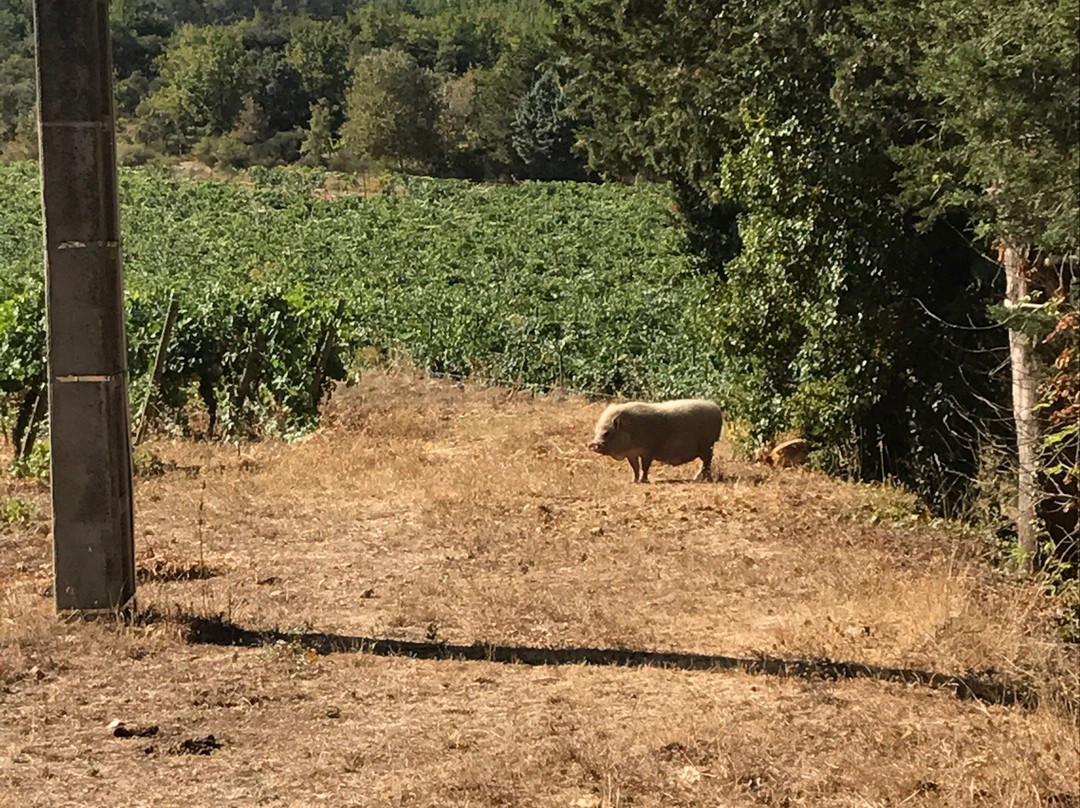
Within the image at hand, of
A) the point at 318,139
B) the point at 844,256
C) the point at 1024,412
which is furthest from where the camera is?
the point at 318,139

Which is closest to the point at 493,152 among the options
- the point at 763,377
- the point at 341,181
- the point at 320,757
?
the point at 341,181

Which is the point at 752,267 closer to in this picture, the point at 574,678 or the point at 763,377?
the point at 763,377

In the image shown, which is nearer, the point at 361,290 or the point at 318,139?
the point at 361,290

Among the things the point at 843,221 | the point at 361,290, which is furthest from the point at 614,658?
the point at 361,290

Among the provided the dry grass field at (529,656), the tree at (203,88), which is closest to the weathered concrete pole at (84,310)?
the dry grass field at (529,656)

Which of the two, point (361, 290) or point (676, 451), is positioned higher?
point (361, 290)

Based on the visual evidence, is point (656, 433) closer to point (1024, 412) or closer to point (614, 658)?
point (1024, 412)

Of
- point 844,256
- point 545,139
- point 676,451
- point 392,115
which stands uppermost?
point 392,115

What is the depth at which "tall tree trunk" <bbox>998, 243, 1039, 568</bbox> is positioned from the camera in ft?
35.2

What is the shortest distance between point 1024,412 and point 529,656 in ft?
16.5

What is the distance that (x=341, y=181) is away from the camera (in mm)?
74438

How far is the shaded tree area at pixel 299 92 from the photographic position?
284ft

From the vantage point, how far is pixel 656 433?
48.1 ft

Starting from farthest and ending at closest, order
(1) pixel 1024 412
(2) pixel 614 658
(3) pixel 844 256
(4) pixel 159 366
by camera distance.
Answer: (4) pixel 159 366, (3) pixel 844 256, (1) pixel 1024 412, (2) pixel 614 658
